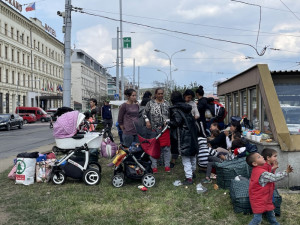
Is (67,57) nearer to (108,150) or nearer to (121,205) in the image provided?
(108,150)

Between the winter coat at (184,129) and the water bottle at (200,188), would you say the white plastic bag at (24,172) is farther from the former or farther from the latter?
the water bottle at (200,188)

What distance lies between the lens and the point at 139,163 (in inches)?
251

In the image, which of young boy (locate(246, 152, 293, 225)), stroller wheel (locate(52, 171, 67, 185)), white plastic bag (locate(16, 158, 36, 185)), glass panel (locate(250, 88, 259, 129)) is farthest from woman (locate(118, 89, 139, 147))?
young boy (locate(246, 152, 293, 225))

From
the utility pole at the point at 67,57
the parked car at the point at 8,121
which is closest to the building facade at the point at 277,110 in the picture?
the utility pole at the point at 67,57

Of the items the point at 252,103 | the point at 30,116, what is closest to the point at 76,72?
the point at 30,116

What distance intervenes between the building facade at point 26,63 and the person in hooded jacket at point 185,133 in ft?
158

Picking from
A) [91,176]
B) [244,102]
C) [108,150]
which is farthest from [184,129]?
[108,150]

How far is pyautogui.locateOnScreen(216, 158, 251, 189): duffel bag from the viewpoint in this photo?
575 cm

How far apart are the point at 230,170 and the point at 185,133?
1014mm

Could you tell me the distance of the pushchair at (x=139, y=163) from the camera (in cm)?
627

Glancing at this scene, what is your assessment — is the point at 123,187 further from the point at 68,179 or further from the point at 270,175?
the point at 270,175

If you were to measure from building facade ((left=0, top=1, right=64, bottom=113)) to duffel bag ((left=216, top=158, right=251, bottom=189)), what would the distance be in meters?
49.0

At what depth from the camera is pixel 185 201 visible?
5.31 meters

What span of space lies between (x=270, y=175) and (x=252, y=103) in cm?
444
